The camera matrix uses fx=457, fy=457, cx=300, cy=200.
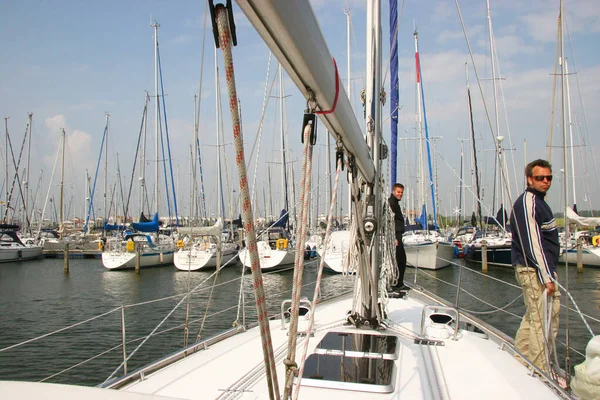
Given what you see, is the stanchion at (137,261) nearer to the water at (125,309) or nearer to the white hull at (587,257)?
the water at (125,309)

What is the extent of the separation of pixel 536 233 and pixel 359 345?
58.3 inches

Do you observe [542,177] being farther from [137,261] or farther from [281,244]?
[137,261]

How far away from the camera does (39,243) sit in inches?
1347

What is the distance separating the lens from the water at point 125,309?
7.45m

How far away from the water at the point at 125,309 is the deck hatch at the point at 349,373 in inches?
57.3

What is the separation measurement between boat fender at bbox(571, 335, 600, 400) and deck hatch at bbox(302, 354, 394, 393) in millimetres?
1050

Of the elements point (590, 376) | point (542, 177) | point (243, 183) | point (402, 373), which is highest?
point (542, 177)

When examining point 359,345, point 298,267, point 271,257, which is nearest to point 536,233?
point 359,345

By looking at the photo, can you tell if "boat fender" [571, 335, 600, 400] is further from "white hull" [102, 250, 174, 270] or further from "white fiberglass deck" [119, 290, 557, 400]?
"white hull" [102, 250, 174, 270]

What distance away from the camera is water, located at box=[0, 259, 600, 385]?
7.45m

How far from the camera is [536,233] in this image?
323cm

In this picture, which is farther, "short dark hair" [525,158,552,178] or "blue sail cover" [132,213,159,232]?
"blue sail cover" [132,213,159,232]

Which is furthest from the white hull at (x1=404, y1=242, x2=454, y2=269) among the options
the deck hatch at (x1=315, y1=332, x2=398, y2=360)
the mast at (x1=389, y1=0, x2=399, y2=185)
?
the deck hatch at (x1=315, y1=332, x2=398, y2=360)

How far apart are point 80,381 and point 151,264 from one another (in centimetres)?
1770
